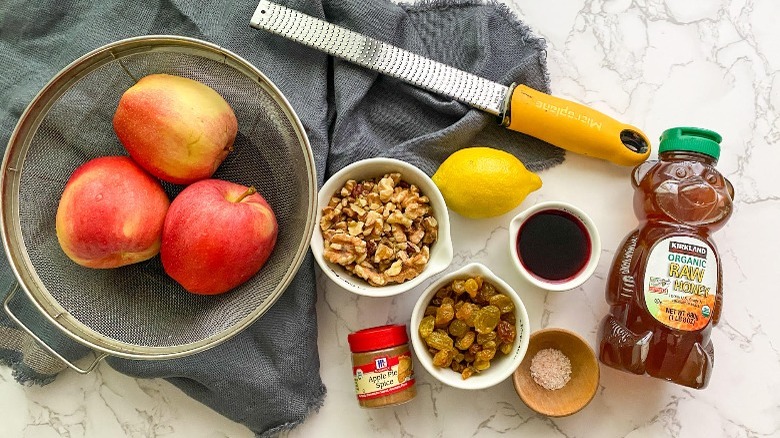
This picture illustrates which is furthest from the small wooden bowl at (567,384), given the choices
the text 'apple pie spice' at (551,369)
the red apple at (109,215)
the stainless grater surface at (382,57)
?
the red apple at (109,215)

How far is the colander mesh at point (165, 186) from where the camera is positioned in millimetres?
890

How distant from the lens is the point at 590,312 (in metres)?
1.02

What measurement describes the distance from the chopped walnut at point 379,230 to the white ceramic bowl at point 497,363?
0.05 meters

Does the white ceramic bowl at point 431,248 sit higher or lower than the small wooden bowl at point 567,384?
higher

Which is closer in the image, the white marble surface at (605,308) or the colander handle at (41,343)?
the colander handle at (41,343)

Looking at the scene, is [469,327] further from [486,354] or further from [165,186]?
[165,186]

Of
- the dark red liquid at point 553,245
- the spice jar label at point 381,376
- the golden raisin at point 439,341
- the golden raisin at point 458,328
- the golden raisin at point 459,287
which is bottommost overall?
the spice jar label at point 381,376

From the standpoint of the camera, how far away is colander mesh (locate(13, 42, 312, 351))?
0.89 m

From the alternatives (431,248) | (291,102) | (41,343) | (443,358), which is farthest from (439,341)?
(41,343)

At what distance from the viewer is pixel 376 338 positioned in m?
0.92

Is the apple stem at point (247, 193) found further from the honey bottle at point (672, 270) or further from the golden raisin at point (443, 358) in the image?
the honey bottle at point (672, 270)

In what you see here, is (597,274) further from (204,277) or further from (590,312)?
(204,277)

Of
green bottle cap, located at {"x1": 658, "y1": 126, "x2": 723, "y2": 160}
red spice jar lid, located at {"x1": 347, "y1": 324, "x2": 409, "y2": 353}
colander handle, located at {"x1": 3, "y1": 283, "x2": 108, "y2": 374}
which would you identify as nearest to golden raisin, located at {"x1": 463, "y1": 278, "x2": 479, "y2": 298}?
red spice jar lid, located at {"x1": 347, "y1": 324, "x2": 409, "y2": 353}

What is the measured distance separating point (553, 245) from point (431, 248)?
0.58 ft
